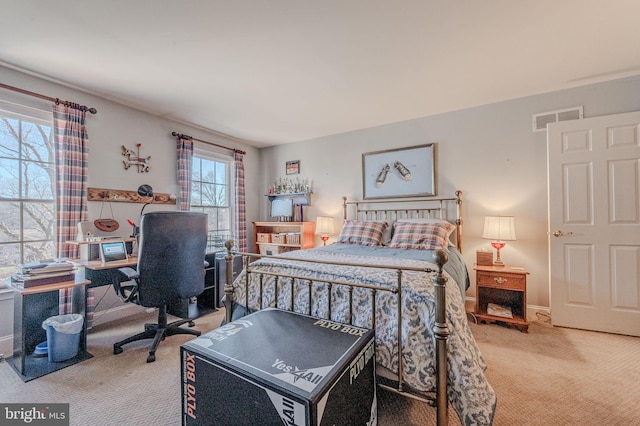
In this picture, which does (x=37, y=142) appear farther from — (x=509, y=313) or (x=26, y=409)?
(x=509, y=313)

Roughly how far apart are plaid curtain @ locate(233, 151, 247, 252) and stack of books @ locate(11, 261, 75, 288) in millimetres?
2258

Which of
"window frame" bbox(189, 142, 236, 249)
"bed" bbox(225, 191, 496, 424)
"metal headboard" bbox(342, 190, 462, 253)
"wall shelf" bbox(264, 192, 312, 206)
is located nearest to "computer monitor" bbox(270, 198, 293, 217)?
"wall shelf" bbox(264, 192, 312, 206)

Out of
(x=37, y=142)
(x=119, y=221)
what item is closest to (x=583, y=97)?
(x=119, y=221)

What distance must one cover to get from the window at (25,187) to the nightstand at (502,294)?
440 centimetres

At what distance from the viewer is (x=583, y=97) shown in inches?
108

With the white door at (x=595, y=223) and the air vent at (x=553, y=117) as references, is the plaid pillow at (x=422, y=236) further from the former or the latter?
the air vent at (x=553, y=117)

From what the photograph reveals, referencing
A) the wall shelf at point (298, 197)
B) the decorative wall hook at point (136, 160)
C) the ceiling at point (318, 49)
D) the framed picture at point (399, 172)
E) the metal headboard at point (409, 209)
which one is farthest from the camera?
the wall shelf at point (298, 197)

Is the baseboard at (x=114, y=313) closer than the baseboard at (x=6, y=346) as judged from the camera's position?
No

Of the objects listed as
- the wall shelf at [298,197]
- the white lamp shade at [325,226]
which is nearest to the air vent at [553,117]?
the white lamp shade at [325,226]

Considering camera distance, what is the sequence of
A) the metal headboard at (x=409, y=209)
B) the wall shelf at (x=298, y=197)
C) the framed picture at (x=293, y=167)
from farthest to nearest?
1. the framed picture at (x=293, y=167)
2. the wall shelf at (x=298, y=197)
3. the metal headboard at (x=409, y=209)

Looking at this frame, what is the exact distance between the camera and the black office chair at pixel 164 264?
2.07 m

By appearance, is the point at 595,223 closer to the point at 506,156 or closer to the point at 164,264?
the point at 506,156

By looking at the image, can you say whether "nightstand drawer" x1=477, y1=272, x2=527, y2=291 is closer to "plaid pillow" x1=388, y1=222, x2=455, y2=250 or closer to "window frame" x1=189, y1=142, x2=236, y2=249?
"plaid pillow" x1=388, y1=222, x2=455, y2=250

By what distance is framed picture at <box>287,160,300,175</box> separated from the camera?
461 cm
